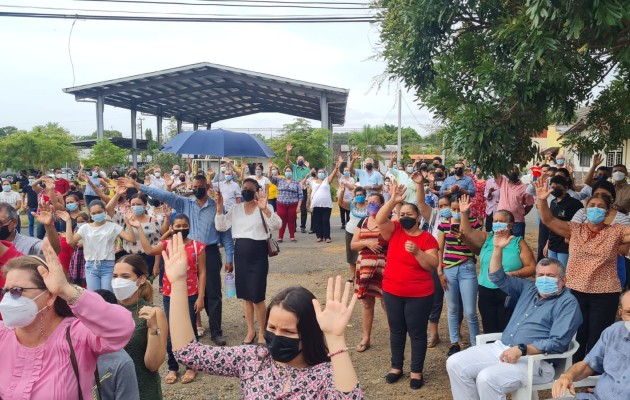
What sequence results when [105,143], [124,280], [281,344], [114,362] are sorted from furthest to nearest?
[105,143]
[124,280]
[114,362]
[281,344]

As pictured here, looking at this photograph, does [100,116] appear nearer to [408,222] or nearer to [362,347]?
[362,347]

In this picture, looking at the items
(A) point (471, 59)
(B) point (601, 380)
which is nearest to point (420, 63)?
(A) point (471, 59)

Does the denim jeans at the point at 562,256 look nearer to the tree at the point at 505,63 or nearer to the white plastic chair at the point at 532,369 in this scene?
the tree at the point at 505,63

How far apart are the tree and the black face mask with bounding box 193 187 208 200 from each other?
9.29 ft

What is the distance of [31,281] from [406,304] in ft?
10.9

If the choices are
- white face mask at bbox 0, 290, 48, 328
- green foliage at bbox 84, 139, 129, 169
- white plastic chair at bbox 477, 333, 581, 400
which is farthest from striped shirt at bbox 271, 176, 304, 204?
green foliage at bbox 84, 139, 129, 169

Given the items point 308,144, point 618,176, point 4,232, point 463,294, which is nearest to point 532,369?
point 463,294

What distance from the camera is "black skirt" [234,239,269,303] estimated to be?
570 cm

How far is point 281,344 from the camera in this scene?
2.23 m

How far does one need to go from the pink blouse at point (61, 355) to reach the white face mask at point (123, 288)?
86cm

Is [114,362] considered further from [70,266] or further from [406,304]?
[70,266]

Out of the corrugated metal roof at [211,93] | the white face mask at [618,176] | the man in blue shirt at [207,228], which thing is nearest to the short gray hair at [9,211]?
the man in blue shirt at [207,228]

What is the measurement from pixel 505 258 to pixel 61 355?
3.80m

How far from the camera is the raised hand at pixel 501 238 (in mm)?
4332
